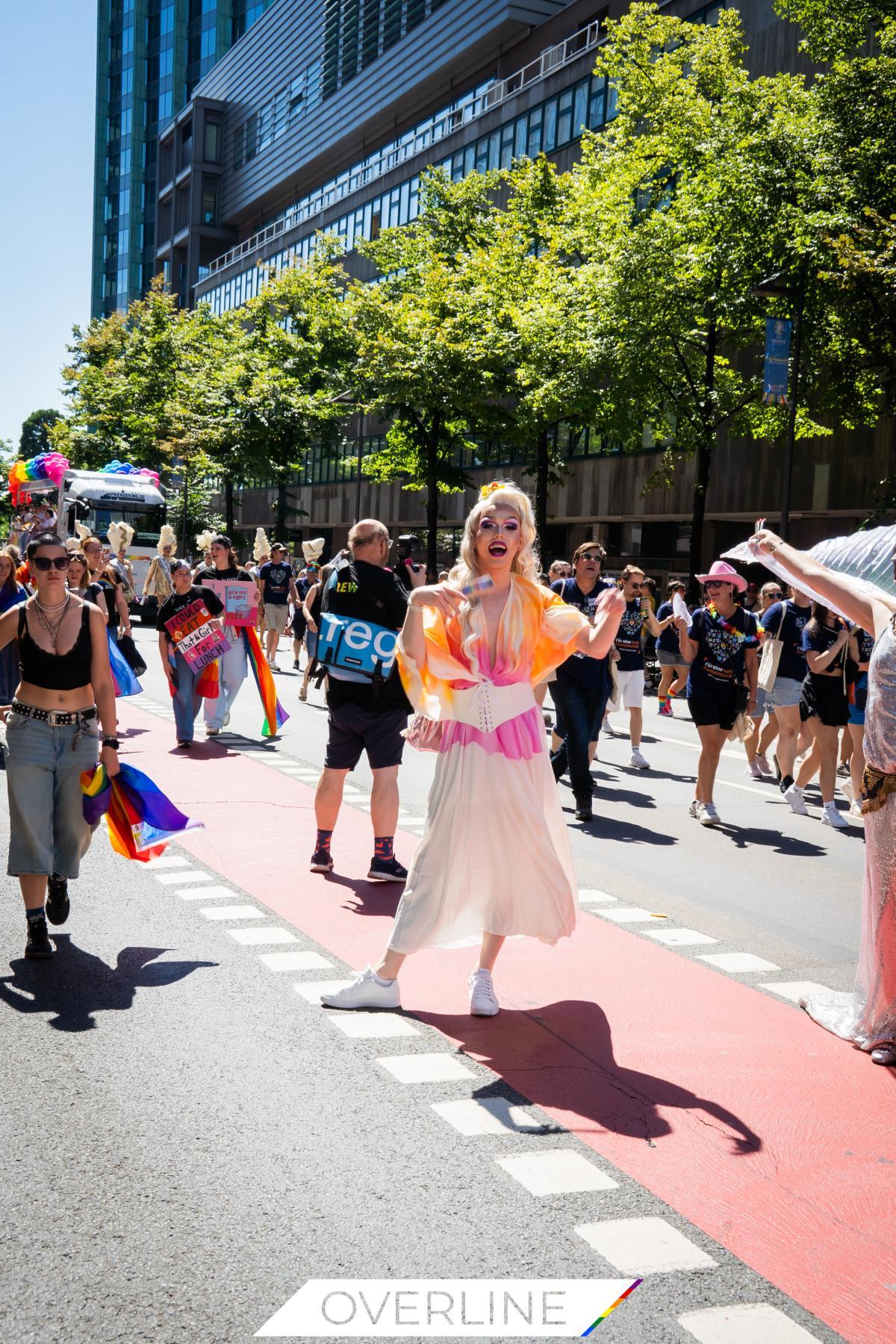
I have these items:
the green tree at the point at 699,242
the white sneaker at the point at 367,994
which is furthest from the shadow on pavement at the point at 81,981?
the green tree at the point at 699,242

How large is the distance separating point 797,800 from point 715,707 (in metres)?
1.63

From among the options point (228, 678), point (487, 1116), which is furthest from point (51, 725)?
point (228, 678)

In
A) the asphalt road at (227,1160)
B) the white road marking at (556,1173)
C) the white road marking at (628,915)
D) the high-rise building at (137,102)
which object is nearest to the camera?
the asphalt road at (227,1160)

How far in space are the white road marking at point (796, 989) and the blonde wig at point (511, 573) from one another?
6.62ft

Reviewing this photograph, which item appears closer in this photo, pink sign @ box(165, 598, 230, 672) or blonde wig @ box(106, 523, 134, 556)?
pink sign @ box(165, 598, 230, 672)

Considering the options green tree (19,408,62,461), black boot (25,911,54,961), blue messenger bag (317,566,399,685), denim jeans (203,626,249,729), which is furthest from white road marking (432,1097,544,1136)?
green tree (19,408,62,461)

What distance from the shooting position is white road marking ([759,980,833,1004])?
574 cm

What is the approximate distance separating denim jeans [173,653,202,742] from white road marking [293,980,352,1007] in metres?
7.43

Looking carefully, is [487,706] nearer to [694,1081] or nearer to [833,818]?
[694,1081]

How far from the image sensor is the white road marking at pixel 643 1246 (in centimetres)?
330

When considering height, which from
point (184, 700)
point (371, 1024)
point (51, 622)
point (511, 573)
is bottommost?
point (371, 1024)

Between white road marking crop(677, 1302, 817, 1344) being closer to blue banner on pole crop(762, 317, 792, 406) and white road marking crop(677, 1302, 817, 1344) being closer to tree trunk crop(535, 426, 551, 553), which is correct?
blue banner on pole crop(762, 317, 792, 406)

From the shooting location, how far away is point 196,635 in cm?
1277

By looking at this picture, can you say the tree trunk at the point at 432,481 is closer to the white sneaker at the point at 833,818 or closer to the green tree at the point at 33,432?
the white sneaker at the point at 833,818
